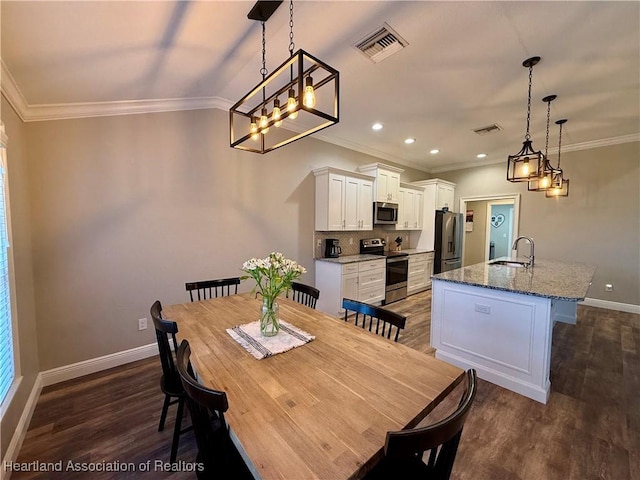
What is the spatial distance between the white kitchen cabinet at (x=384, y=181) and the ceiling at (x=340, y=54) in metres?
1.41

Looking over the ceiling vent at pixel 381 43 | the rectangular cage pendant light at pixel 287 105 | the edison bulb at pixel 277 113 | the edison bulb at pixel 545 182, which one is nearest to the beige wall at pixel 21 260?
the rectangular cage pendant light at pixel 287 105

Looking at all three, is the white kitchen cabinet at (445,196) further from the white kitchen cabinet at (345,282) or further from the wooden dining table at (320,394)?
the wooden dining table at (320,394)

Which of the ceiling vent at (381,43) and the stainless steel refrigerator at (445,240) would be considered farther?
the stainless steel refrigerator at (445,240)

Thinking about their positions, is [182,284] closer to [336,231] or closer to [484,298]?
[336,231]

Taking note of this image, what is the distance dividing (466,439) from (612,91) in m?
3.90

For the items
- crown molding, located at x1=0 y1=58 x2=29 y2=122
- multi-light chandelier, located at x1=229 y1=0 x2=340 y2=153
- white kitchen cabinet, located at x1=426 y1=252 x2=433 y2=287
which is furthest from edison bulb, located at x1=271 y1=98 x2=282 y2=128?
white kitchen cabinet, located at x1=426 y1=252 x2=433 y2=287

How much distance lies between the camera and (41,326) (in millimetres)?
2357

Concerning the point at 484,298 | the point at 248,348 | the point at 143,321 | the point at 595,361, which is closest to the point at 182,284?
the point at 143,321

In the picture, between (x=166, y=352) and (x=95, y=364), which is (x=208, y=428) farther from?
(x=95, y=364)

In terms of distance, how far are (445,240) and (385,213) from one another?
1.75 metres

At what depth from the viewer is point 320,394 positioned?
1.09 metres

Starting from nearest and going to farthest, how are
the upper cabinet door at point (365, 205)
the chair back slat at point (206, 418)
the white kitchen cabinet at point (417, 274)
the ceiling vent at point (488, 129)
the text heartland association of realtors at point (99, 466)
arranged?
the chair back slat at point (206, 418) < the text heartland association of realtors at point (99, 466) < the ceiling vent at point (488, 129) < the upper cabinet door at point (365, 205) < the white kitchen cabinet at point (417, 274)

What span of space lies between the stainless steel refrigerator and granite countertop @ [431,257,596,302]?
241 centimetres

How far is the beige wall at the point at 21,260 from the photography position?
73.7 inches
